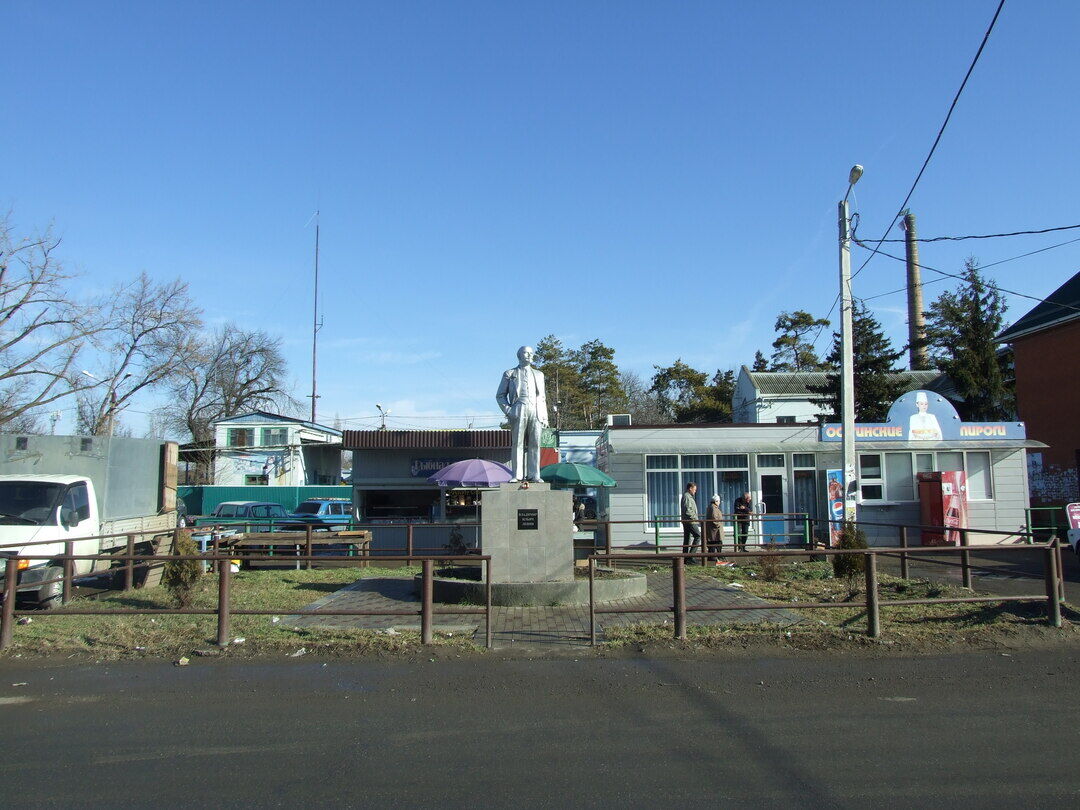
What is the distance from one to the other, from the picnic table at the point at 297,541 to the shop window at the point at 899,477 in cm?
1489

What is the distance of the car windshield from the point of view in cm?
1160

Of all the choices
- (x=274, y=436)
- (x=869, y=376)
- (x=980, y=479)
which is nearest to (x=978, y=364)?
(x=869, y=376)

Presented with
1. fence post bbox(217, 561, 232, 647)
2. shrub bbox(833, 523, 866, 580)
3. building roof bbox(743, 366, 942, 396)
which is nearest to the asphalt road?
fence post bbox(217, 561, 232, 647)

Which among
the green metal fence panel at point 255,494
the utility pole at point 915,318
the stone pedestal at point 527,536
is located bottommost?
the stone pedestal at point 527,536

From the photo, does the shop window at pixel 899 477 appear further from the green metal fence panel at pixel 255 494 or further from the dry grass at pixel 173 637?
the green metal fence panel at pixel 255 494

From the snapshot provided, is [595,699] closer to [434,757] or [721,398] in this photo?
[434,757]

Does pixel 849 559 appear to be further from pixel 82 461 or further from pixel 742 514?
pixel 82 461

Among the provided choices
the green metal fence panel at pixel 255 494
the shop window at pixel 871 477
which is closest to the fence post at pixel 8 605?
the shop window at pixel 871 477

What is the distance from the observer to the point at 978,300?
40688mm

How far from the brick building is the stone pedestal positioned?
82.2ft

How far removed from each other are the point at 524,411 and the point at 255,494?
103 feet

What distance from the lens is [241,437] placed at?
47062mm

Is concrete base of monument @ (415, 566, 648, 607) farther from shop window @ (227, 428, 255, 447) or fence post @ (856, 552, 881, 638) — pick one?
shop window @ (227, 428, 255, 447)

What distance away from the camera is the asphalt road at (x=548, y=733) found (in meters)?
4.66
